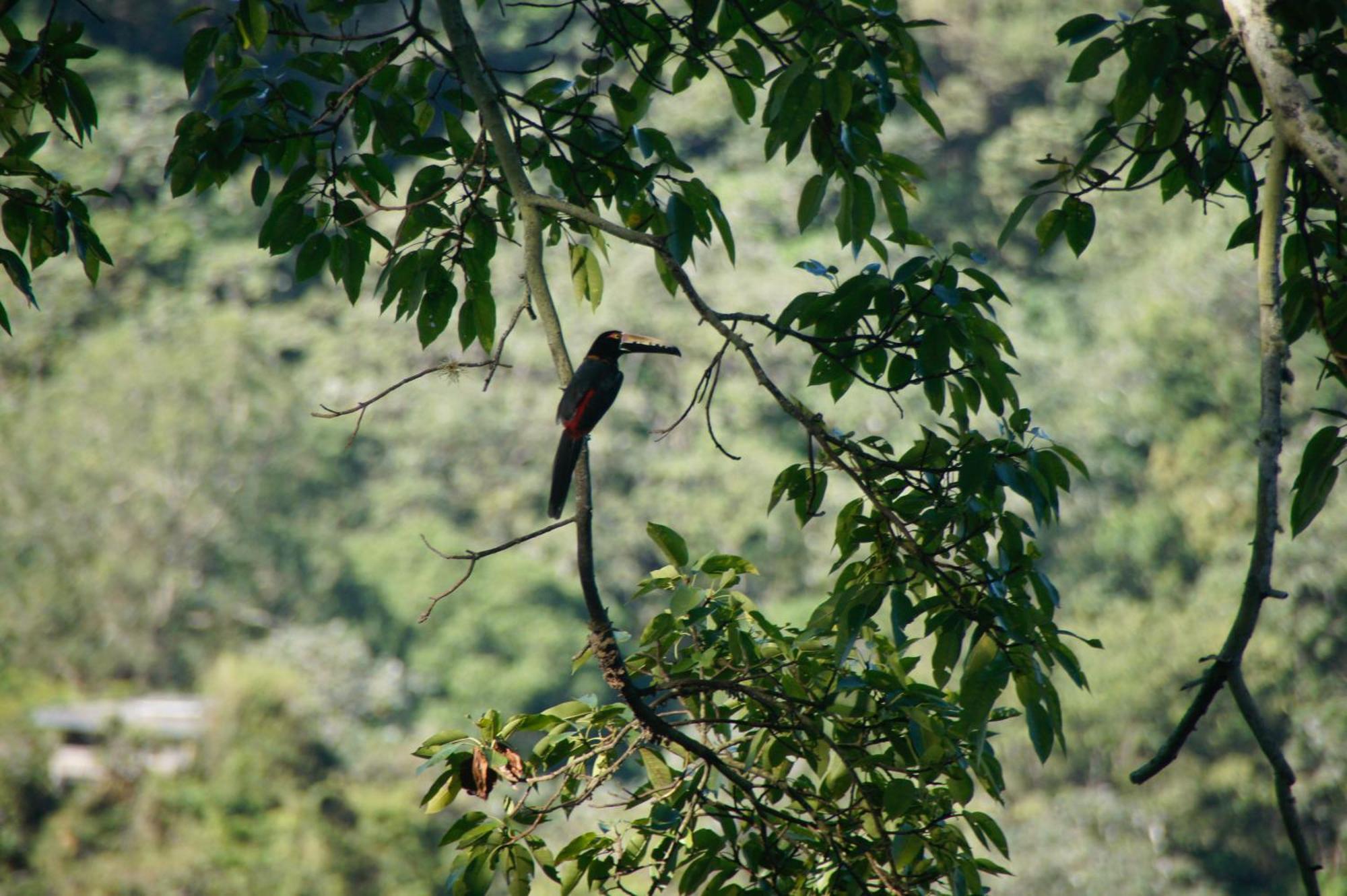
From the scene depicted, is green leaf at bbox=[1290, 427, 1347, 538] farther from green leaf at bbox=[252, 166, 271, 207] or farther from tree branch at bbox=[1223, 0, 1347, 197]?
green leaf at bbox=[252, 166, 271, 207]

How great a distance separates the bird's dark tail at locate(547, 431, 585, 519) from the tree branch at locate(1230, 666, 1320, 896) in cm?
62

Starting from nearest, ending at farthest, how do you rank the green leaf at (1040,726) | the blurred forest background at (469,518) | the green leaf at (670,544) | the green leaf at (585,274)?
1. the green leaf at (1040,726)
2. the green leaf at (670,544)
3. the green leaf at (585,274)
4. the blurred forest background at (469,518)

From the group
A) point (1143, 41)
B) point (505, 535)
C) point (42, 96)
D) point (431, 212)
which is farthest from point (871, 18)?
point (505, 535)

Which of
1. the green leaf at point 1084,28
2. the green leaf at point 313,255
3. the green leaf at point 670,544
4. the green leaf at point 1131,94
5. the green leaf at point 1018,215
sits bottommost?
the green leaf at point 670,544

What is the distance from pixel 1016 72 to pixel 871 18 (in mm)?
15966

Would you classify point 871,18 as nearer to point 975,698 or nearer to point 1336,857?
point 975,698

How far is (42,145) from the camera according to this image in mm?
1399

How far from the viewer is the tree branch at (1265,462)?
84cm

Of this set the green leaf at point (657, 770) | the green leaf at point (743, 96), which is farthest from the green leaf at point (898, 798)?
the green leaf at point (743, 96)

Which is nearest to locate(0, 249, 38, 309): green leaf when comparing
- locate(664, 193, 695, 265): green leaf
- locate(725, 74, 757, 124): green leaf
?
locate(664, 193, 695, 265): green leaf

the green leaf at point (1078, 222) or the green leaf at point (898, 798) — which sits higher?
the green leaf at point (1078, 222)

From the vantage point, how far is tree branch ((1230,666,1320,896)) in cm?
82

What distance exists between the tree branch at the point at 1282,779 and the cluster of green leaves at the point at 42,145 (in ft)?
3.96

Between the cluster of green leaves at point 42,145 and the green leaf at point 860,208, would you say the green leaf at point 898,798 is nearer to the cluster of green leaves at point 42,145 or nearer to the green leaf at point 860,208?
the green leaf at point 860,208
